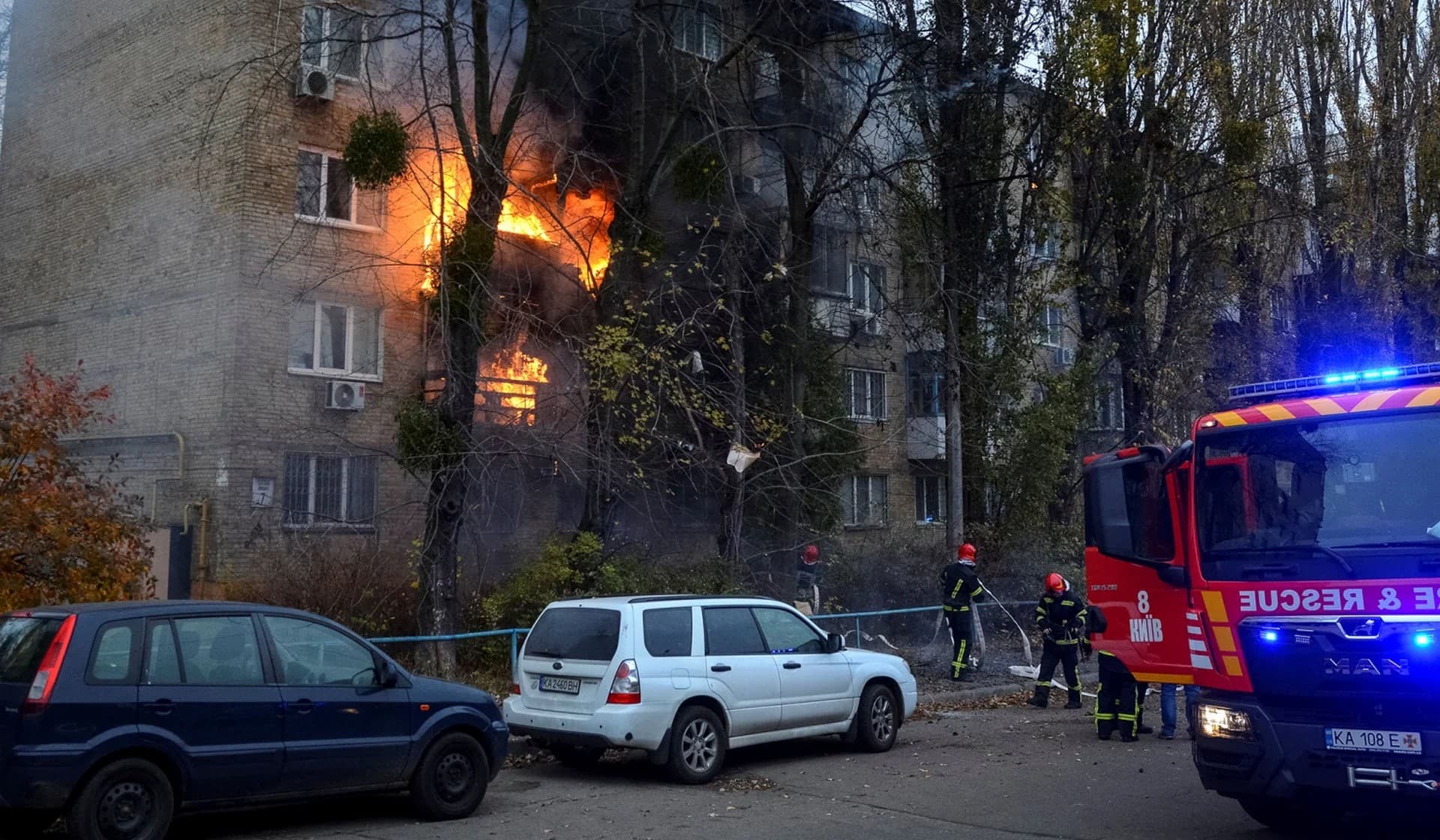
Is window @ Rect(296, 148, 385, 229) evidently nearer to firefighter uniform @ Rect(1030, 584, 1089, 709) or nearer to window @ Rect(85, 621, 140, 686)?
firefighter uniform @ Rect(1030, 584, 1089, 709)

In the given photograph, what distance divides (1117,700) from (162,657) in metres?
8.73

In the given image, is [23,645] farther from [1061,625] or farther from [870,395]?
[870,395]

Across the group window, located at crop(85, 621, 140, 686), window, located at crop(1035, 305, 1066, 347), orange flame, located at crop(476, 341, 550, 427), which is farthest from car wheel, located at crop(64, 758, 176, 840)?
window, located at crop(1035, 305, 1066, 347)

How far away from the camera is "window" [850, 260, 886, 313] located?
800 inches

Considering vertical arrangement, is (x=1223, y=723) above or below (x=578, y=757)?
above

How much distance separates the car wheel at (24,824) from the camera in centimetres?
687

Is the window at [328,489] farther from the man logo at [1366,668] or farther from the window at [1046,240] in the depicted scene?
the man logo at [1366,668]

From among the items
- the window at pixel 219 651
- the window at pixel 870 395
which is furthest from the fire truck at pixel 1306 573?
the window at pixel 870 395

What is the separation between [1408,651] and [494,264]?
12.9m

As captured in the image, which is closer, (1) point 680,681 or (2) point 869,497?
(1) point 680,681

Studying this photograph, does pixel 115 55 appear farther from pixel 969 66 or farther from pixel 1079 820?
pixel 1079 820

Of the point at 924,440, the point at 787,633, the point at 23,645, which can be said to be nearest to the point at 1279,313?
the point at 924,440

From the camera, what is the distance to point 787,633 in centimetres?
1086

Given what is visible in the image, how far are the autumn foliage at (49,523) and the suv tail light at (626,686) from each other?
4.64 metres
